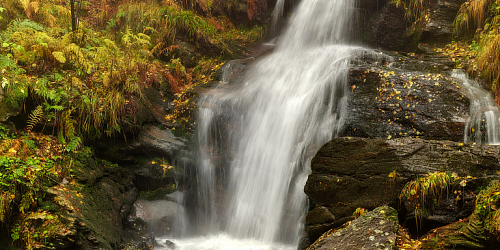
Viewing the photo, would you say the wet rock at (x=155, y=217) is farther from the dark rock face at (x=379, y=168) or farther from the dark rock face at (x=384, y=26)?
the dark rock face at (x=384, y=26)

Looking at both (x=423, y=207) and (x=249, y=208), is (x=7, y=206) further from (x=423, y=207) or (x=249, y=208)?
(x=423, y=207)

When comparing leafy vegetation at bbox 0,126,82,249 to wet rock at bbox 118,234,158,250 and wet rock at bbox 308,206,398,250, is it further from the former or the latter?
wet rock at bbox 308,206,398,250

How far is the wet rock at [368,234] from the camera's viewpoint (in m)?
3.84

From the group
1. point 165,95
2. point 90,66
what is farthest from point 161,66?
point 90,66

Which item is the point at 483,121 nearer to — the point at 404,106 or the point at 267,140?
the point at 404,106

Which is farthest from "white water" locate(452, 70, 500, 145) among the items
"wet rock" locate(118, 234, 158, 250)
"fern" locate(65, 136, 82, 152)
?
"fern" locate(65, 136, 82, 152)

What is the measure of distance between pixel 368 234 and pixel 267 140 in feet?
11.4

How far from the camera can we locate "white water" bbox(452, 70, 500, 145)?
5180 mm

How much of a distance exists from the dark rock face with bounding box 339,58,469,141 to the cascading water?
0.35m

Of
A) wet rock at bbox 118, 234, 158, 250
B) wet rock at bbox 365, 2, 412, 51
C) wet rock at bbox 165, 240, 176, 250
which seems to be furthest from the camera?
wet rock at bbox 365, 2, 412, 51

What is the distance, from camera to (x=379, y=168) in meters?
4.78

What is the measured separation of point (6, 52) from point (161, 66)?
3.61m

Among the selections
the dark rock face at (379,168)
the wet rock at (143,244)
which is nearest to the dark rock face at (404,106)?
the dark rock face at (379,168)

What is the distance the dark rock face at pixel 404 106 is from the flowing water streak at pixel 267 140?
13.5 inches
